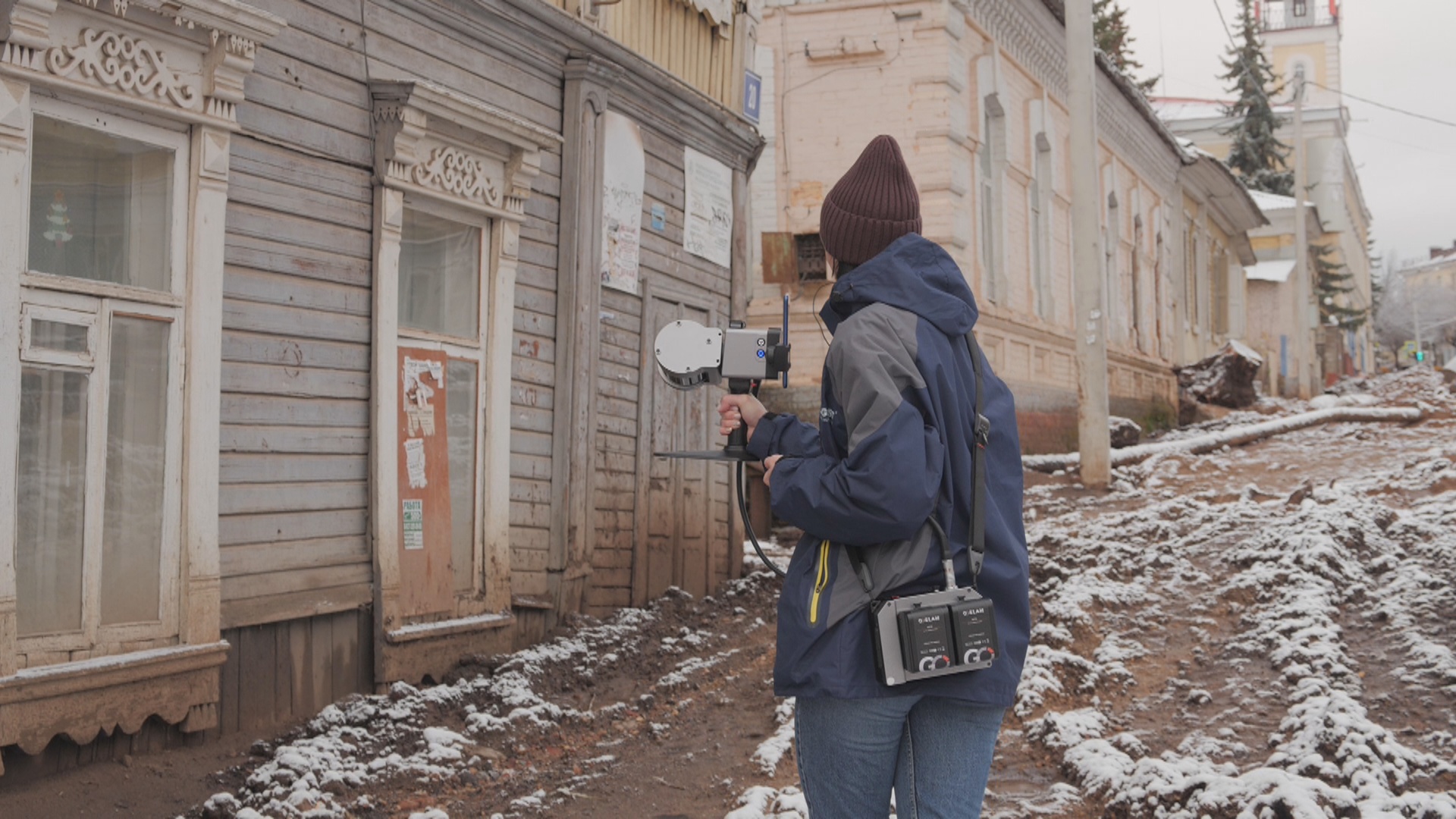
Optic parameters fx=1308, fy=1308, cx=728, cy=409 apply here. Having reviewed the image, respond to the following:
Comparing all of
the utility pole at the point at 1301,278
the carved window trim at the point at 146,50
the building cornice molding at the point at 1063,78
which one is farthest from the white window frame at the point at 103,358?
the utility pole at the point at 1301,278

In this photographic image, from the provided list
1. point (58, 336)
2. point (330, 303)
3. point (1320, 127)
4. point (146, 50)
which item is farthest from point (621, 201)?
point (1320, 127)

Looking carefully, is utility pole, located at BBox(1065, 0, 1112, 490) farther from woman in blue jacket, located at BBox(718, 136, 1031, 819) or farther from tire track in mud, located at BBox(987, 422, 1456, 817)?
woman in blue jacket, located at BBox(718, 136, 1031, 819)

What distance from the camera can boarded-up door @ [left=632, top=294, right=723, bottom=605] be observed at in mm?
9609

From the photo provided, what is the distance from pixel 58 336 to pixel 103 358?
0.67 feet

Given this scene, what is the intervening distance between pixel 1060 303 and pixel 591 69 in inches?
553

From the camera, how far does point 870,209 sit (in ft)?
9.23

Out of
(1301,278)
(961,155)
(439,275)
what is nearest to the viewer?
(439,275)

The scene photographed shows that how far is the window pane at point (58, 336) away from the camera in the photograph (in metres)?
5.06

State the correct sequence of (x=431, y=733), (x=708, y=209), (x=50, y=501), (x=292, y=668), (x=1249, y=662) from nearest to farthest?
(x=50, y=501) → (x=431, y=733) → (x=292, y=668) → (x=1249, y=662) → (x=708, y=209)

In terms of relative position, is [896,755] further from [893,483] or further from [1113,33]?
[1113,33]

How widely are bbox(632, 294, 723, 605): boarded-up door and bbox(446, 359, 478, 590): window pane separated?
6.43ft

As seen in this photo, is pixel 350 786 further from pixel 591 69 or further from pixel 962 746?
pixel 591 69

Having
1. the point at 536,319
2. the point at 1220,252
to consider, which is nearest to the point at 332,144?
the point at 536,319

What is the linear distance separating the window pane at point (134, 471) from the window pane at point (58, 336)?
162 millimetres
